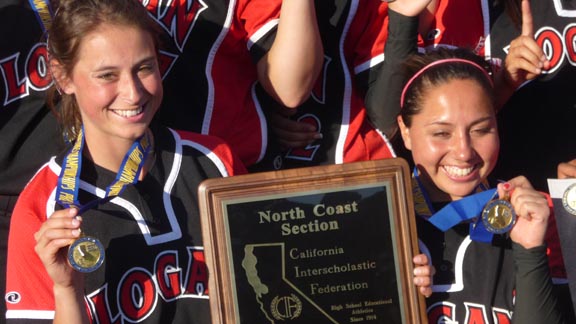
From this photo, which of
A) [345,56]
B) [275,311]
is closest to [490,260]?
[275,311]

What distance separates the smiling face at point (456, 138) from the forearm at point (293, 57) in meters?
0.38

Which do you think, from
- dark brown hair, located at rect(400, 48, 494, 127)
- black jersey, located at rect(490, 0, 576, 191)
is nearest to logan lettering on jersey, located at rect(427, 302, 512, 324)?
dark brown hair, located at rect(400, 48, 494, 127)

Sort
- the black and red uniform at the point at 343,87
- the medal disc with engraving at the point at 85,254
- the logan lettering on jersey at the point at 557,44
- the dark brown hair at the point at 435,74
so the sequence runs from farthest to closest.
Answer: the logan lettering on jersey at the point at 557,44
the black and red uniform at the point at 343,87
the dark brown hair at the point at 435,74
the medal disc with engraving at the point at 85,254

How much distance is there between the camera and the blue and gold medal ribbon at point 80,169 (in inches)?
108

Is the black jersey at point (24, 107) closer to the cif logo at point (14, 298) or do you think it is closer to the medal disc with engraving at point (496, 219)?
the cif logo at point (14, 298)

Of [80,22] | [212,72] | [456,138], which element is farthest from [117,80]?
[456,138]

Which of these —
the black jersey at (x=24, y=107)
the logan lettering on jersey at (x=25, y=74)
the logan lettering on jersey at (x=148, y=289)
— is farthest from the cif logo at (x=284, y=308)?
the logan lettering on jersey at (x=25, y=74)

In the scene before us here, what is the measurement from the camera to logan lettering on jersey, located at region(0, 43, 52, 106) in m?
3.23

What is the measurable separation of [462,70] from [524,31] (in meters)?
0.33

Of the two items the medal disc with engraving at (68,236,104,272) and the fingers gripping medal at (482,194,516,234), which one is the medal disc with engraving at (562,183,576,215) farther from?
the medal disc with engraving at (68,236,104,272)

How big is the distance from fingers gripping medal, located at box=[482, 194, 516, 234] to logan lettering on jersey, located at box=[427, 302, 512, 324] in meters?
0.26

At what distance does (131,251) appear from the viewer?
279cm

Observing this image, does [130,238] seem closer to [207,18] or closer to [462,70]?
[207,18]

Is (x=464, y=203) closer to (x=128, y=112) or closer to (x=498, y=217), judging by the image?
(x=498, y=217)
